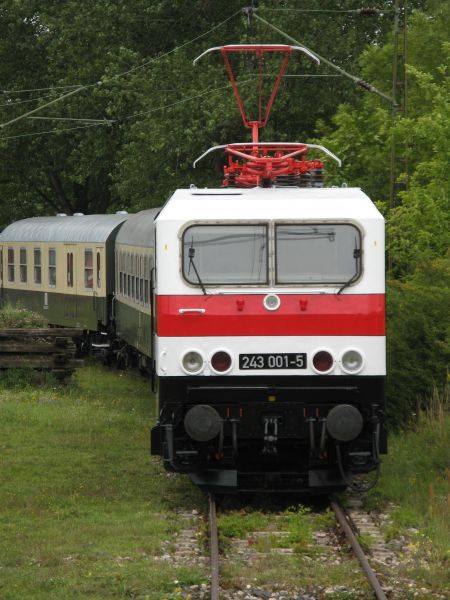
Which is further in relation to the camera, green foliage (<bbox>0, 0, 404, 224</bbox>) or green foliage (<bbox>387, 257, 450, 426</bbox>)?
green foliage (<bbox>0, 0, 404, 224</bbox>)

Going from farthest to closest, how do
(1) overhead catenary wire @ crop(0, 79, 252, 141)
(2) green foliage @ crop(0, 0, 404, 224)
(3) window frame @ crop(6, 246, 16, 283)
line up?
(2) green foliage @ crop(0, 0, 404, 224)
(1) overhead catenary wire @ crop(0, 79, 252, 141)
(3) window frame @ crop(6, 246, 16, 283)

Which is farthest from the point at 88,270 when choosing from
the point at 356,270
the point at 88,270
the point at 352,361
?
the point at 352,361

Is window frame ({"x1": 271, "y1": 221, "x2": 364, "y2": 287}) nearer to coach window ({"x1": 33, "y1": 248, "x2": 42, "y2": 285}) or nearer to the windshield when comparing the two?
the windshield

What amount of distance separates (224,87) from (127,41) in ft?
21.2

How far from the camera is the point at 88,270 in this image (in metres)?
28.6

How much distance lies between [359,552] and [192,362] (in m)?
2.76

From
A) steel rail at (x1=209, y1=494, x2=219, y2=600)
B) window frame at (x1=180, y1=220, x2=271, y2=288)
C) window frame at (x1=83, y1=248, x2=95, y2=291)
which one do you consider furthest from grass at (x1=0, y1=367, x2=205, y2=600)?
window frame at (x1=83, y1=248, x2=95, y2=291)

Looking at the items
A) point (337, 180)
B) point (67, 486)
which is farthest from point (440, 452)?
point (337, 180)

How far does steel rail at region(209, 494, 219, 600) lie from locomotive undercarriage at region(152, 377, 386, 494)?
0.46 meters

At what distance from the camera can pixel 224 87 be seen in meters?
35.0

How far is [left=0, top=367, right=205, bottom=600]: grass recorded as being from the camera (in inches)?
378

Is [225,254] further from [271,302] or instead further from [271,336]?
[271,336]

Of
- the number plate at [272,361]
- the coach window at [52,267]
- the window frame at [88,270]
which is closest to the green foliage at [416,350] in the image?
the number plate at [272,361]

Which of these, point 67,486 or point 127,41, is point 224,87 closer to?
point 127,41
